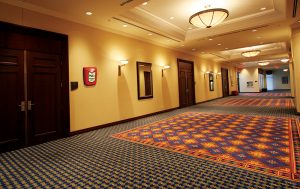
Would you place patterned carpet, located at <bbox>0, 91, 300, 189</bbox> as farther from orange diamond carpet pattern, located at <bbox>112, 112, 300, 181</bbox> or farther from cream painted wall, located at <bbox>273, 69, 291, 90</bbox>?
cream painted wall, located at <bbox>273, 69, 291, 90</bbox>

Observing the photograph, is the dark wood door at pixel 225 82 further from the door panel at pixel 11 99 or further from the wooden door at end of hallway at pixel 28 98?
the door panel at pixel 11 99

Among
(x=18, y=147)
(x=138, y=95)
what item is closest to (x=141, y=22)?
(x=138, y=95)

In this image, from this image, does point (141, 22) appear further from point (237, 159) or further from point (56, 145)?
point (237, 159)

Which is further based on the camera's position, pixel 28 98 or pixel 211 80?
pixel 211 80

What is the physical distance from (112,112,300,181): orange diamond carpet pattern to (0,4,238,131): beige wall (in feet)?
4.82

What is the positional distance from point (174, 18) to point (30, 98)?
5534 mm

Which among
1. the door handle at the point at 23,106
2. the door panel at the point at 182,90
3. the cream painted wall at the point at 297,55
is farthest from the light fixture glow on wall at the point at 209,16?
the door handle at the point at 23,106

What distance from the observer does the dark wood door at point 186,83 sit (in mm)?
10858

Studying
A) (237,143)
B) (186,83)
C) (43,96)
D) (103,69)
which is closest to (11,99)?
(43,96)

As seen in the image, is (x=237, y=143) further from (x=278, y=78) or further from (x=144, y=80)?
(x=278, y=78)

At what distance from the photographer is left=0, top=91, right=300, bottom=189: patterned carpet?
8.05 feet

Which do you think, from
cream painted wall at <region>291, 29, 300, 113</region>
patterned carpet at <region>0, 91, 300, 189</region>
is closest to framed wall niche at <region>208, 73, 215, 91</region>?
cream painted wall at <region>291, 29, 300, 113</region>

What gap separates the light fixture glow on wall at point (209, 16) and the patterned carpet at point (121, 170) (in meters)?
3.83

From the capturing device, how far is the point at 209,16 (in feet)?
18.1
